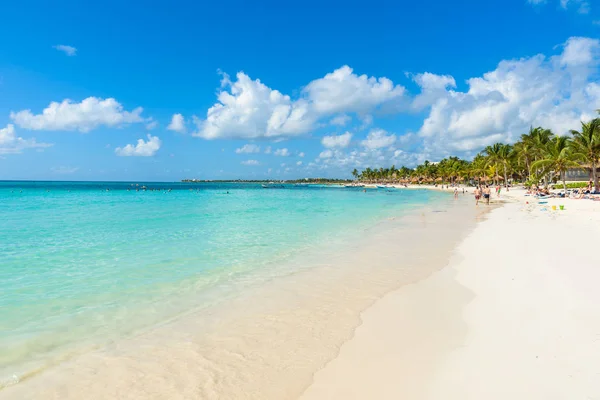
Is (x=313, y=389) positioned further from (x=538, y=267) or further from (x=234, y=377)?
(x=538, y=267)

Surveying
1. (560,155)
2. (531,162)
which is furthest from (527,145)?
(560,155)

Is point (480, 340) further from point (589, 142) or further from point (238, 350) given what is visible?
point (589, 142)

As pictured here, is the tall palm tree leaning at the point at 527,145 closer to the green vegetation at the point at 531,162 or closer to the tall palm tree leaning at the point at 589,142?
the green vegetation at the point at 531,162

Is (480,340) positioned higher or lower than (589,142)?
lower

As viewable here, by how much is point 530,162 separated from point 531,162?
32 cm

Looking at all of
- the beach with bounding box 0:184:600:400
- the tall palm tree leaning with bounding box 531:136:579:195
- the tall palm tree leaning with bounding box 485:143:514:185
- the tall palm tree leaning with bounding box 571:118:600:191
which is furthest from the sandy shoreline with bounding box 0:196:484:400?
the tall palm tree leaning with bounding box 485:143:514:185

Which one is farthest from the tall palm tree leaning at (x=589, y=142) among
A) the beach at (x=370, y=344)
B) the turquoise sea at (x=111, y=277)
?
the beach at (x=370, y=344)

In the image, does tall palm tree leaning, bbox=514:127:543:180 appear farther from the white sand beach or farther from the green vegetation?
the white sand beach

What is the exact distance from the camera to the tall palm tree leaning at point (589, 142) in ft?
116

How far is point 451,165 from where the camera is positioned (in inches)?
4439

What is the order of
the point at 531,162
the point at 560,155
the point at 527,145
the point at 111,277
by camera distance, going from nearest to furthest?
the point at 111,277, the point at 560,155, the point at 527,145, the point at 531,162

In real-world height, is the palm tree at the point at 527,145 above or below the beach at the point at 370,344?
above

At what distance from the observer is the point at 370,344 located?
196 inches

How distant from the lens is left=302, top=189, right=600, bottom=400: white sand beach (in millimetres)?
3746
